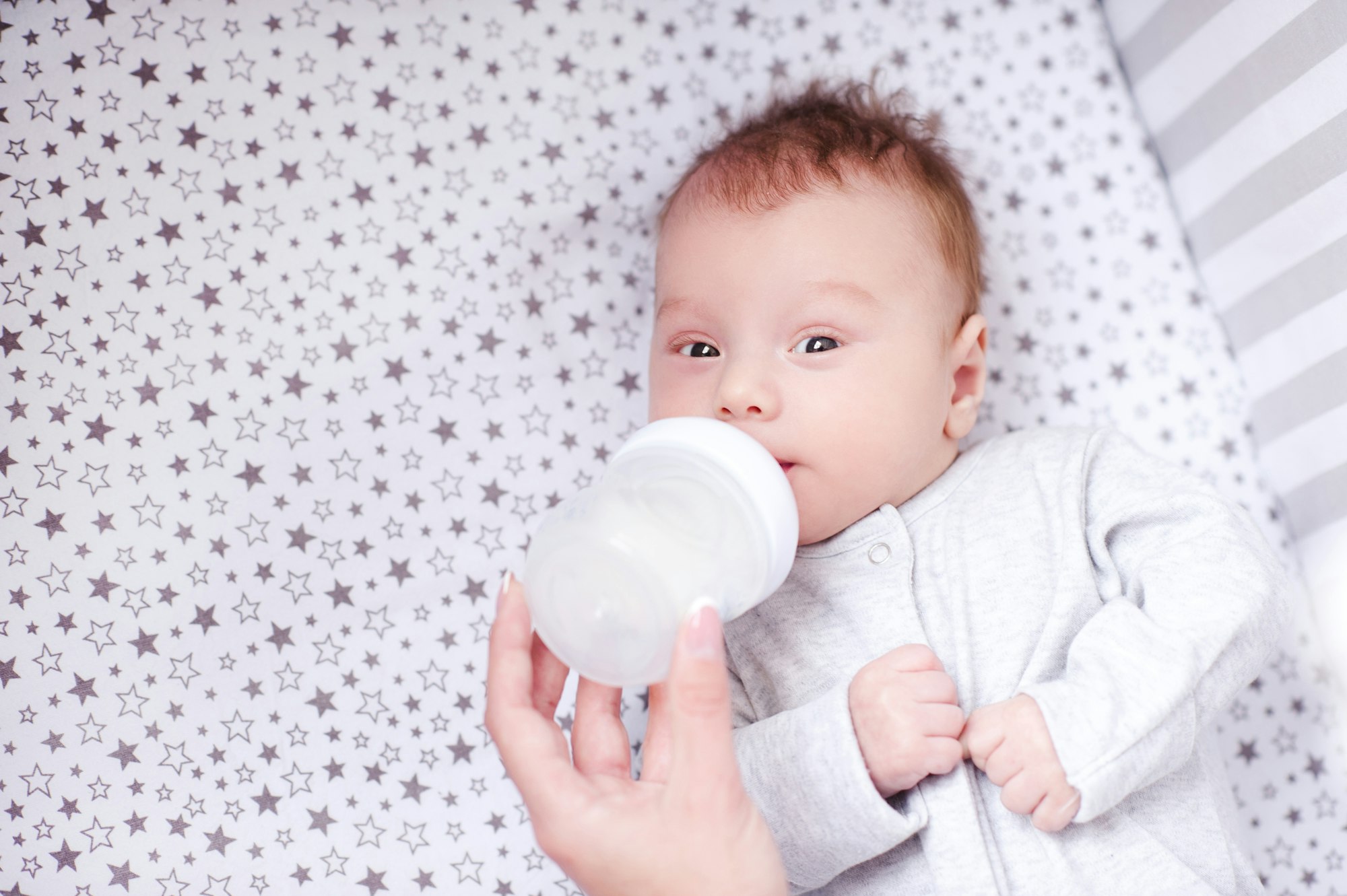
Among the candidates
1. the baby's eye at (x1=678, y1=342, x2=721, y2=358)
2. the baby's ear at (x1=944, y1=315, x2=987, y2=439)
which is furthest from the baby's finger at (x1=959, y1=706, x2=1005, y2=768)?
the baby's eye at (x1=678, y1=342, x2=721, y2=358)

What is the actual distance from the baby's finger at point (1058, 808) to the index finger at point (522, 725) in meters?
0.49

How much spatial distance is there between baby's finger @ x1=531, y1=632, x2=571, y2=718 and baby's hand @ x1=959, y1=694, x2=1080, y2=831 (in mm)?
441

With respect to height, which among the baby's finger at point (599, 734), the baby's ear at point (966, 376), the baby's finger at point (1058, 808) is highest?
the baby's ear at point (966, 376)

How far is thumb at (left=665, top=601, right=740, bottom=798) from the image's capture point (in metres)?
0.86

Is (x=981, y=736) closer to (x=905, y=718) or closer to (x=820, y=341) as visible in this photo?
(x=905, y=718)

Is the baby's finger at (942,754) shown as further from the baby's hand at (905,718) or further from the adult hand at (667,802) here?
the adult hand at (667,802)

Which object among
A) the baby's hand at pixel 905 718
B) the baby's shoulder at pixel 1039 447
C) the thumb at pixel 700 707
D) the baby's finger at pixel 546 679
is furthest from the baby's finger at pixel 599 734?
the baby's shoulder at pixel 1039 447

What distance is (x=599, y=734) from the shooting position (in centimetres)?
103

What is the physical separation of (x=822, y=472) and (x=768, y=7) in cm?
86

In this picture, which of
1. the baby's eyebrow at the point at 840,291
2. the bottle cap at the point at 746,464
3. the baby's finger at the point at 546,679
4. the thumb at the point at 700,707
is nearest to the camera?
the thumb at the point at 700,707

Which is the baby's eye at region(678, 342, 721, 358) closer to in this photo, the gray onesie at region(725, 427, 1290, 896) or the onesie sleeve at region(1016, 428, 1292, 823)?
the gray onesie at region(725, 427, 1290, 896)

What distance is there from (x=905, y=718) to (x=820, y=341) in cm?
42

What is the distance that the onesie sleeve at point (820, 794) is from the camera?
3.55 ft

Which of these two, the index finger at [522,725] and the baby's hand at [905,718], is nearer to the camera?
the index finger at [522,725]
